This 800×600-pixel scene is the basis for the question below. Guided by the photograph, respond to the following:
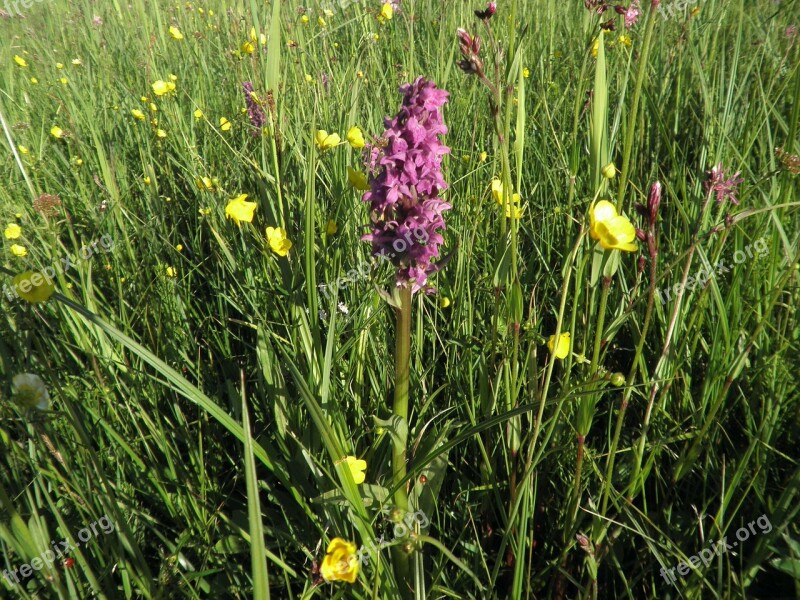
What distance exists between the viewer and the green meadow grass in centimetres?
91

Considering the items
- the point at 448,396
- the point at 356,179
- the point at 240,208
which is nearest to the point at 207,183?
the point at 240,208

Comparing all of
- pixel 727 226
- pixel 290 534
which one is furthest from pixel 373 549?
pixel 727 226

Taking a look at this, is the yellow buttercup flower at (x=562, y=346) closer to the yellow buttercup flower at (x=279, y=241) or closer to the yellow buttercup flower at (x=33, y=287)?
the yellow buttercup flower at (x=279, y=241)

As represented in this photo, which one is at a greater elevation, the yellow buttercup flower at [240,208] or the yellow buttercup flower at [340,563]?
the yellow buttercup flower at [240,208]

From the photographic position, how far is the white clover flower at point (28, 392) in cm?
85

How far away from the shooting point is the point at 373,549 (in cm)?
88

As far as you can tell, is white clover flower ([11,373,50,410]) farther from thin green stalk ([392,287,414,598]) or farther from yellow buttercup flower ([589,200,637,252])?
yellow buttercup flower ([589,200,637,252])

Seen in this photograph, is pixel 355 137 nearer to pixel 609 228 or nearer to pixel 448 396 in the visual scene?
pixel 448 396

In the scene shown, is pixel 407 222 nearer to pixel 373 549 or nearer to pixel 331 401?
pixel 331 401

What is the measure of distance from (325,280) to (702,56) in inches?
70.9

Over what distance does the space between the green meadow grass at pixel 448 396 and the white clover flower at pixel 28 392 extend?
24 millimetres

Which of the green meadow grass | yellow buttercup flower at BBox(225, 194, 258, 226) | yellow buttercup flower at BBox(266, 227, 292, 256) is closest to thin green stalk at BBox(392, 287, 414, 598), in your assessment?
the green meadow grass

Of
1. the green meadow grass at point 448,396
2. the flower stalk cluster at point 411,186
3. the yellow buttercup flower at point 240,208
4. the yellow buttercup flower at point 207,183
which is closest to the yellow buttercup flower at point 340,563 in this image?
the green meadow grass at point 448,396

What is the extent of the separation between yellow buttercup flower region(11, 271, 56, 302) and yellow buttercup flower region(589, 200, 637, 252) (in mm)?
904
